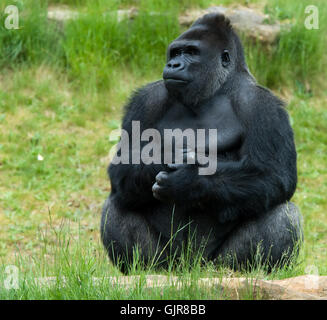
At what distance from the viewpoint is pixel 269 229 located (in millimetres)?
4312

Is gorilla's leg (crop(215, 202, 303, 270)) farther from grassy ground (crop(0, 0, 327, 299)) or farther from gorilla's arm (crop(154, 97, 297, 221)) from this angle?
grassy ground (crop(0, 0, 327, 299))

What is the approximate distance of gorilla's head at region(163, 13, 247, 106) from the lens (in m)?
4.32

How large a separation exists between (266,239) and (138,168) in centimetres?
92


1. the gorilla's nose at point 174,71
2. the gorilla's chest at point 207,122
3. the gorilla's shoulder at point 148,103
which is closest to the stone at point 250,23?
the gorilla's shoulder at point 148,103

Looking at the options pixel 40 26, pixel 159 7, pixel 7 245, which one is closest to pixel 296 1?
pixel 159 7

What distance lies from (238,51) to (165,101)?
2.01 feet

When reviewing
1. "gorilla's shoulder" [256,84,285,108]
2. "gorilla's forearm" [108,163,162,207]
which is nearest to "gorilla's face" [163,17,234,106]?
"gorilla's shoulder" [256,84,285,108]

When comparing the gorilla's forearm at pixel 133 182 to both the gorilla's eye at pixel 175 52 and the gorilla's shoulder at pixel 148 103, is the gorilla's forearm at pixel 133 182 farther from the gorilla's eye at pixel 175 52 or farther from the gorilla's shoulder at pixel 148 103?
the gorilla's eye at pixel 175 52

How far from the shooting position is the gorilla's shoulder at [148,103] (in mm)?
4488

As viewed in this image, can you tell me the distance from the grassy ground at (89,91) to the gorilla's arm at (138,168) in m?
2.45

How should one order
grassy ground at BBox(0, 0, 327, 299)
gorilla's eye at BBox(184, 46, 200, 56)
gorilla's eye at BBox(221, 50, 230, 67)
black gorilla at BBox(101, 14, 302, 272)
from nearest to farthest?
black gorilla at BBox(101, 14, 302, 272), gorilla's eye at BBox(184, 46, 200, 56), gorilla's eye at BBox(221, 50, 230, 67), grassy ground at BBox(0, 0, 327, 299)
